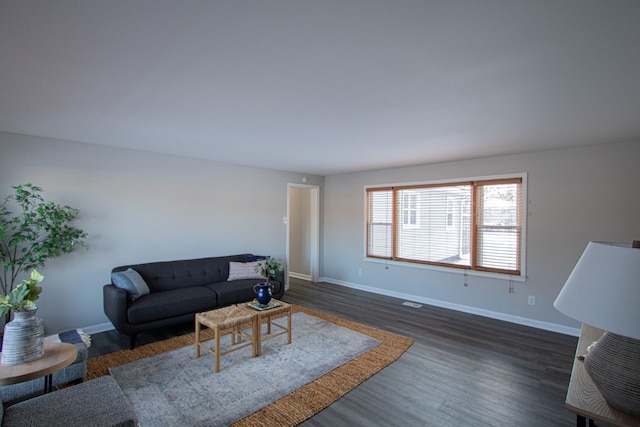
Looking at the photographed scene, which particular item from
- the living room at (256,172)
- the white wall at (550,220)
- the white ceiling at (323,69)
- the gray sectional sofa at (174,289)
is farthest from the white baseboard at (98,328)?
the white wall at (550,220)

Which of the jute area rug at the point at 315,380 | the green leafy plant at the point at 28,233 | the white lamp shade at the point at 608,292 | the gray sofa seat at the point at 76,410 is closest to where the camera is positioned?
the white lamp shade at the point at 608,292

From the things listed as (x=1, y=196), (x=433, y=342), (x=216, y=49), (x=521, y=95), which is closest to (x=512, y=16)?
(x=521, y=95)

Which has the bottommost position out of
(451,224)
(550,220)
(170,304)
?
(170,304)

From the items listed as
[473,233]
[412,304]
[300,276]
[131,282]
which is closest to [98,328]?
[131,282]

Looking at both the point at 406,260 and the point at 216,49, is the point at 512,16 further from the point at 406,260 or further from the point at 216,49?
the point at 406,260

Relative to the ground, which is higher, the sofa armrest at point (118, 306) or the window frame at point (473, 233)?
the window frame at point (473, 233)

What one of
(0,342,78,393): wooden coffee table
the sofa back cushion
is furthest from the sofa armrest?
(0,342,78,393): wooden coffee table

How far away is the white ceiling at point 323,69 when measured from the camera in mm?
1335

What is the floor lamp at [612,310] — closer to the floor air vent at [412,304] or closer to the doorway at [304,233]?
the floor air vent at [412,304]

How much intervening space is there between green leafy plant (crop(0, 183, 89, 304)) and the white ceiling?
787 mm

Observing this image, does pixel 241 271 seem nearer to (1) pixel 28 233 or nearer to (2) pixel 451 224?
(1) pixel 28 233

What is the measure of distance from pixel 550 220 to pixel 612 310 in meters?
3.90

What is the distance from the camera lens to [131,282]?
142 inches

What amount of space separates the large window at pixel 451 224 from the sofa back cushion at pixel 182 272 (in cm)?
291
